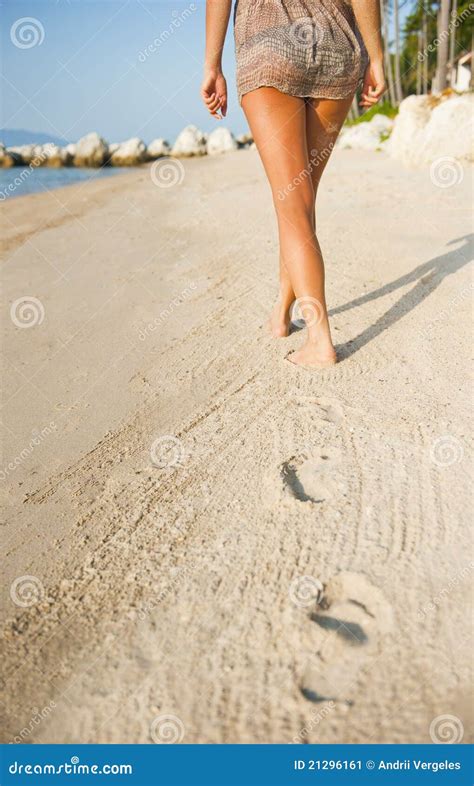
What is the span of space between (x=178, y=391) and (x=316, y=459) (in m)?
0.90

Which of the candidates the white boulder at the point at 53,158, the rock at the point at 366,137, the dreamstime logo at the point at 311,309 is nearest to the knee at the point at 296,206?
the dreamstime logo at the point at 311,309

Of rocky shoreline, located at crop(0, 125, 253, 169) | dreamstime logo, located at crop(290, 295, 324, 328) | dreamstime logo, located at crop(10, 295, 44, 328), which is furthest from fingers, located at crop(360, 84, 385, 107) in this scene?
rocky shoreline, located at crop(0, 125, 253, 169)

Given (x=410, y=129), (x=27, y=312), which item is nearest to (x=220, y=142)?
(x=410, y=129)

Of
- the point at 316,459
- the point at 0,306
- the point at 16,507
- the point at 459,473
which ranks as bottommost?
the point at 459,473

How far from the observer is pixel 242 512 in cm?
181

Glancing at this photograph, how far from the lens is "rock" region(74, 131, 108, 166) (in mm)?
30125

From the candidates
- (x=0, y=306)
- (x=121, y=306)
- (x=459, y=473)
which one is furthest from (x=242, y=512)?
(x=0, y=306)

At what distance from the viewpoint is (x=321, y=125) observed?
2.46 meters

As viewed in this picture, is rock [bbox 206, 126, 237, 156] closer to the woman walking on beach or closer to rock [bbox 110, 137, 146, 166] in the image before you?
rock [bbox 110, 137, 146, 166]

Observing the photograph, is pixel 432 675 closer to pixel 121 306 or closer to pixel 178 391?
pixel 178 391

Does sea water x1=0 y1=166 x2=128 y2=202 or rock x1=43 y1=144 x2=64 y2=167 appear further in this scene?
rock x1=43 y1=144 x2=64 y2=167

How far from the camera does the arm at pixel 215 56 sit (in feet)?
7.59
